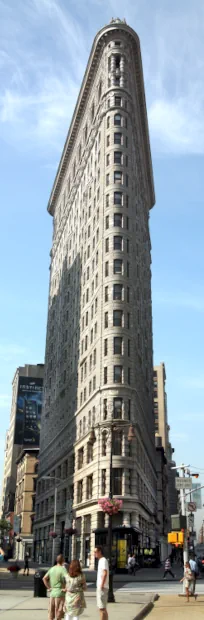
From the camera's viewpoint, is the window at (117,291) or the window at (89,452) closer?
the window at (89,452)

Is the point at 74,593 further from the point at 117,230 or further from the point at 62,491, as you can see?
the point at 62,491

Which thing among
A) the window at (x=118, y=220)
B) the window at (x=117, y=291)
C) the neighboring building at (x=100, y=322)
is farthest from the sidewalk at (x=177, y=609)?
the window at (x=118, y=220)

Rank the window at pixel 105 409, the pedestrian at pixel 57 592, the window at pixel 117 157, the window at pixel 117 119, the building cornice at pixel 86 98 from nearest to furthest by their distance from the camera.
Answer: the pedestrian at pixel 57 592
the window at pixel 105 409
the window at pixel 117 157
the window at pixel 117 119
the building cornice at pixel 86 98

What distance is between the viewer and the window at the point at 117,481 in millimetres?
55000

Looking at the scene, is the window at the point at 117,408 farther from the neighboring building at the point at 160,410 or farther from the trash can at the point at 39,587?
the neighboring building at the point at 160,410

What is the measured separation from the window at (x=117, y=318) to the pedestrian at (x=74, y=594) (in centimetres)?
5039

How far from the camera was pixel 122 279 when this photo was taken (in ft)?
214

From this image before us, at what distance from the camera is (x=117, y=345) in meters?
62.1

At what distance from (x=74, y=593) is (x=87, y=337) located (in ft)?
197

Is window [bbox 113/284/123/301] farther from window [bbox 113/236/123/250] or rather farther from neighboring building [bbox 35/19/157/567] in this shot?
window [bbox 113/236/123/250]

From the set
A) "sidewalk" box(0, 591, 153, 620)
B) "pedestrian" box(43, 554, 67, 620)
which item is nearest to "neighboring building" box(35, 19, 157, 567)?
"sidewalk" box(0, 591, 153, 620)

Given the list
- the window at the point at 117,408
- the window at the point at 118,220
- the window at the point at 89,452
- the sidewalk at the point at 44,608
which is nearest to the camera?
the sidewalk at the point at 44,608

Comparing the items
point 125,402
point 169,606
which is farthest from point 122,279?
point 169,606

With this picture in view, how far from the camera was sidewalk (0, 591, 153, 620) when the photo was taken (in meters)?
17.3
